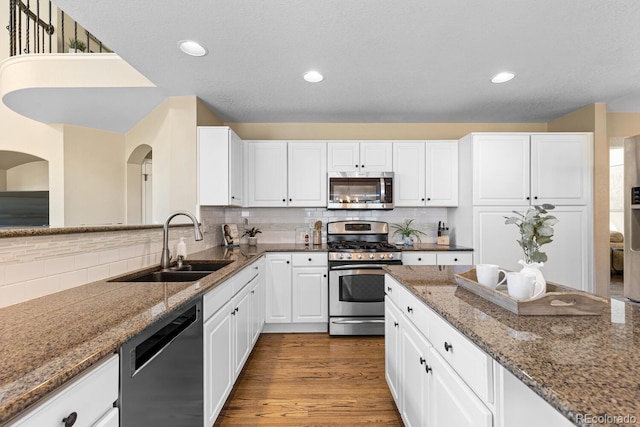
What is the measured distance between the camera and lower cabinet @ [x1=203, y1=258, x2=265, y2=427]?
1.58 meters

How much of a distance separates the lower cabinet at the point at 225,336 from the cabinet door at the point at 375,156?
1.77m

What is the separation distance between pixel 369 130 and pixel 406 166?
2.36 ft

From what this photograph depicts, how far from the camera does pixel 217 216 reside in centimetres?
351

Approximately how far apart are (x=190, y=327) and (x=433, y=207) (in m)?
3.18

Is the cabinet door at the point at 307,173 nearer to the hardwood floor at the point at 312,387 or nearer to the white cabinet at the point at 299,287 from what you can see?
the white cabinet at the point at 299,287

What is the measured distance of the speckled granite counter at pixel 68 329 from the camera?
64 cm

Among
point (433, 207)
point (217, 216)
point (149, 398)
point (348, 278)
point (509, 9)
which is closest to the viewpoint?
point (149, 398)

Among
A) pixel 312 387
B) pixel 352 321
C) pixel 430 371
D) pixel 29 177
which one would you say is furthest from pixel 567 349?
pixel 29 177

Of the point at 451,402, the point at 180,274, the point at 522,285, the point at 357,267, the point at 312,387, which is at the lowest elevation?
the point at 312,387

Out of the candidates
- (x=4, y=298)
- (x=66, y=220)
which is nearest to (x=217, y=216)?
(x=66, y=220)

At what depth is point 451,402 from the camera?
105cm

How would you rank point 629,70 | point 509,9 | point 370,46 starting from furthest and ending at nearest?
point 629,70 → point 370,46 → point 509,9

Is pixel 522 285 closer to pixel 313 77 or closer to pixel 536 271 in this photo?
pixel 536 271

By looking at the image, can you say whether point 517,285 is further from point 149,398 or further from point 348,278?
point 348,278
